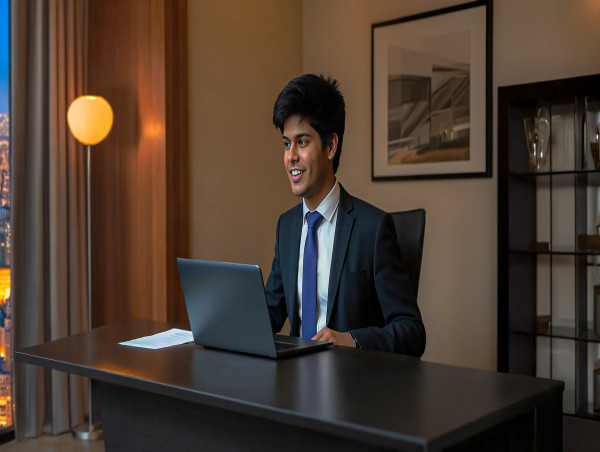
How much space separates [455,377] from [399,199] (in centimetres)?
302

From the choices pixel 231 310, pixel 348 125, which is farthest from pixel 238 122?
pixel 231 310

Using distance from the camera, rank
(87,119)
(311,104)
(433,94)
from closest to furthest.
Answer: (311,104), (87,119), (433,94)

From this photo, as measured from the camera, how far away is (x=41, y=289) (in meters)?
3.55

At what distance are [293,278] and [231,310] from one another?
0.73 meters

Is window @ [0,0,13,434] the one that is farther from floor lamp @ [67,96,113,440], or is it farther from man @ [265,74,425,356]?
man @ [265,74,425,356]

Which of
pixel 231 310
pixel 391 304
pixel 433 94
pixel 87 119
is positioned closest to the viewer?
pixel 231 310

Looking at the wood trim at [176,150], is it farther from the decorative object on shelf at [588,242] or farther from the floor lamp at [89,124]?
the decorative object on shelf at [588,242]

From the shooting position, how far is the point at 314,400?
1.20 m

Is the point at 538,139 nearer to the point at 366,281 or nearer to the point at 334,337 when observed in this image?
the point at 366,281

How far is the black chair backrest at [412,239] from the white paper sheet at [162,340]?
86 cm

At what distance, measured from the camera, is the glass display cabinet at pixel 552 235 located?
3188mm

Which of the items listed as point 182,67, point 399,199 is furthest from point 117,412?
point 399,199

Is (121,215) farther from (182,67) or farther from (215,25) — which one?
(215,25)

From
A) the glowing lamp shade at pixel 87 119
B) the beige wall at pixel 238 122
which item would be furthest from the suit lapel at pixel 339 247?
the beige wall at pixel 238 122
